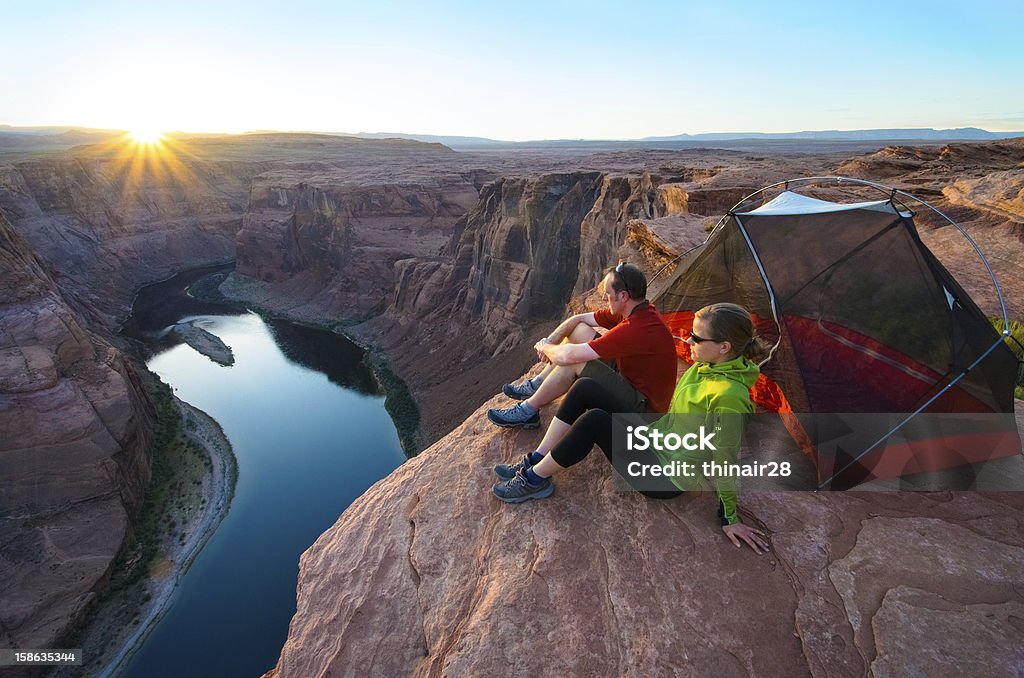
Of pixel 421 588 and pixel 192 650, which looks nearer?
pixel 421 588

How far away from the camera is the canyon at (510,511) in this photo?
3.72m

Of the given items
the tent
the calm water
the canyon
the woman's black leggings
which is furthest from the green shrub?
the calm water

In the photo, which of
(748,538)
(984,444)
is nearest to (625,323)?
(748,538)

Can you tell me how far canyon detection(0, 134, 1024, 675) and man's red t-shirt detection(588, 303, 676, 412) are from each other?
1048mm

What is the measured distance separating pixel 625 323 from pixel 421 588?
10.2 feet

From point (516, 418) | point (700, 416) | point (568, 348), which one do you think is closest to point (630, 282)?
point (568, 348)

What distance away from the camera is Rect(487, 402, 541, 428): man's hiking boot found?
20.1ft

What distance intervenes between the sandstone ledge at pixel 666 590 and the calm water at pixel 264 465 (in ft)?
54.4

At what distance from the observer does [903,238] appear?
18.7 feet

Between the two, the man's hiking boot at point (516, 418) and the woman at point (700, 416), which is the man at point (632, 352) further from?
the man's hiking boot at point (516, 418)

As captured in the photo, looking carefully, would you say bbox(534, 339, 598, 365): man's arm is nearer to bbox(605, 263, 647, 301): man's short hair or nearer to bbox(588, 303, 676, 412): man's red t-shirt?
bbox(588, 303, 676, 412): man's red t-shirt

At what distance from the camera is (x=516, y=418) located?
6.16 meters

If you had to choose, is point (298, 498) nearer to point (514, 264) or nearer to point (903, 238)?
point (514, 264)

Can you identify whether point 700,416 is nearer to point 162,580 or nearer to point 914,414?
point 914,414
